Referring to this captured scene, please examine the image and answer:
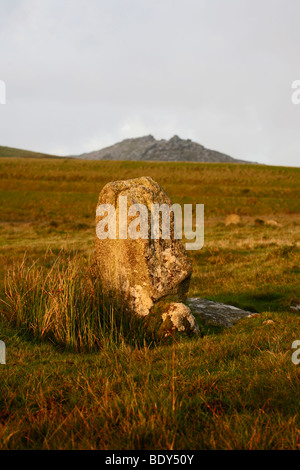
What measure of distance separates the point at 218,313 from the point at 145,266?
1948 millimetres

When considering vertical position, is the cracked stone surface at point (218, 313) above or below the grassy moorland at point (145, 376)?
below

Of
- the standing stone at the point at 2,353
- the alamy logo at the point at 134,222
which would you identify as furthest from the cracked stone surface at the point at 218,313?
the standing stone at the point at 2,353

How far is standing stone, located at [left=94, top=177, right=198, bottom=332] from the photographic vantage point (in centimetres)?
741

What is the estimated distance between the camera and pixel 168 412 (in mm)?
3393

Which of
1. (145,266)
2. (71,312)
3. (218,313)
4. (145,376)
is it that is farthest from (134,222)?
(145,376)

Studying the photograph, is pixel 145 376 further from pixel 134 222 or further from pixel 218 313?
pixel 218 313

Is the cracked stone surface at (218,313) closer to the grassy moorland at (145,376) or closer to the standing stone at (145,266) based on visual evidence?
the grassy moorland at (145,376)

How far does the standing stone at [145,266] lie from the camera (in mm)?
7410

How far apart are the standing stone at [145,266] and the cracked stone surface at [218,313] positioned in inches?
23.7

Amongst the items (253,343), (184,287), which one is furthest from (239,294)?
(253,343)

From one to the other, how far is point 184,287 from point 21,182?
5749cm

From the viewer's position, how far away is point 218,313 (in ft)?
26.7

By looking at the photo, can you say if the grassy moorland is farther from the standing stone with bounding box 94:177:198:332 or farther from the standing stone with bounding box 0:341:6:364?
the standing stone with bounding box 94:177:198:332
